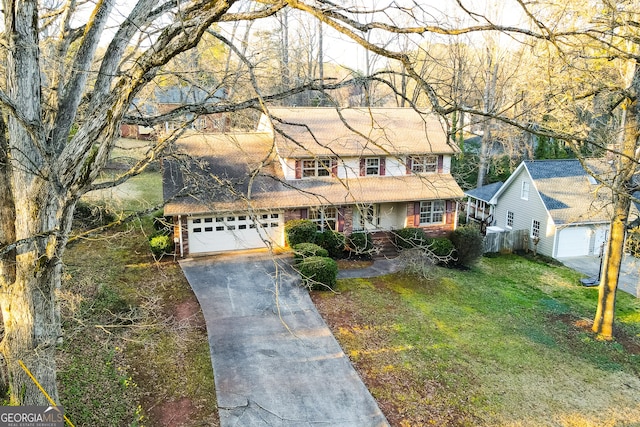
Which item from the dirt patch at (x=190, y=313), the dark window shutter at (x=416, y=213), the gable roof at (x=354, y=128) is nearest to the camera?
the dirt patch at (x=190, y=313)

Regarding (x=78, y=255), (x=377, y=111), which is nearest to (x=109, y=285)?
(x=78, y=255)

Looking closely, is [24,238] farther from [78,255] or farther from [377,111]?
[377,111]

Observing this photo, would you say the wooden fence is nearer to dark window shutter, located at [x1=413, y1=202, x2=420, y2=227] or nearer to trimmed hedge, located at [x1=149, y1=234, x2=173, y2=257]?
dark window shutter, located at [x1=413, y1=202, x2=420, y2=227]

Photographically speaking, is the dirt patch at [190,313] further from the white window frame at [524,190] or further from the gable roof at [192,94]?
the white window frame at [524,190]

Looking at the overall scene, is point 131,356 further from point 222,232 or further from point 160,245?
point 222,232

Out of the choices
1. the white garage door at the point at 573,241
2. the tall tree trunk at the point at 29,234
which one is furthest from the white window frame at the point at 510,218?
the tall tree trunk at the point at 29,234

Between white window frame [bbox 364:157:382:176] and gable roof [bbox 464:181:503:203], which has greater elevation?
white window frame [bbox 364:157:382:176]

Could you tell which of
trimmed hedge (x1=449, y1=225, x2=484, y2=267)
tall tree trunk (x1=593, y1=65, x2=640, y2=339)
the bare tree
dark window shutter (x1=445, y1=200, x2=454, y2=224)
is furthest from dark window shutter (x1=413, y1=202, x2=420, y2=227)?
the bare tree

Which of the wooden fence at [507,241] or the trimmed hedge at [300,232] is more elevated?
the trimmed hedge at [300,232]
